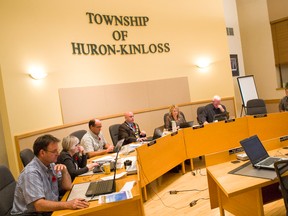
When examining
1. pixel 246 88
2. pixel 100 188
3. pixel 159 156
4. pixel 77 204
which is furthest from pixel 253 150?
pixel 246 88

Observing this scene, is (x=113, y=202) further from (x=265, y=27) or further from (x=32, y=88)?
(x=265, y=27)

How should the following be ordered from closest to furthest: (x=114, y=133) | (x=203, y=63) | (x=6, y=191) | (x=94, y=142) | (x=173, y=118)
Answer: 1. (x=6, y=191)
2. (x=94, y=142)
3. (x=114, y=133)
4. (x=173, y=118)
5. (x=203, y=63)

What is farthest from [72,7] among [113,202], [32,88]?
[113,202]

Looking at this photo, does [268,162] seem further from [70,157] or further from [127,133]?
[127,133]

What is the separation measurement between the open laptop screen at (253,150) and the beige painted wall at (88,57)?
11.2ft

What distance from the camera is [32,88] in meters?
4.73

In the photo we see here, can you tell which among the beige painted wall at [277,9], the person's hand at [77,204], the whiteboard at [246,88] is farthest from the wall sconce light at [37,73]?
the beige painted wall at [277,9]

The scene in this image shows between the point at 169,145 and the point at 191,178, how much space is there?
72 centimetres

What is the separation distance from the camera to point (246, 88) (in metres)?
8.12

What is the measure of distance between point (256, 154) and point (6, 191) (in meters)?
2.19

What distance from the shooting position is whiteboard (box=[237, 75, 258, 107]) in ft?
26.3

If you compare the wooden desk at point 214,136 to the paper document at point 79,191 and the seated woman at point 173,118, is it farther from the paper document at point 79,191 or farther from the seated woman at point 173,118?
the paper document at point 79,191

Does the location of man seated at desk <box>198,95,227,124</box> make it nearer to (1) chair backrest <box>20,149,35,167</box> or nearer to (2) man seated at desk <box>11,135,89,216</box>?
(1) chair backrest <box>20,149,35,167</box>

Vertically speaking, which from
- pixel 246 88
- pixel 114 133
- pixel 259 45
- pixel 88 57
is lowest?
pixel 114 133
